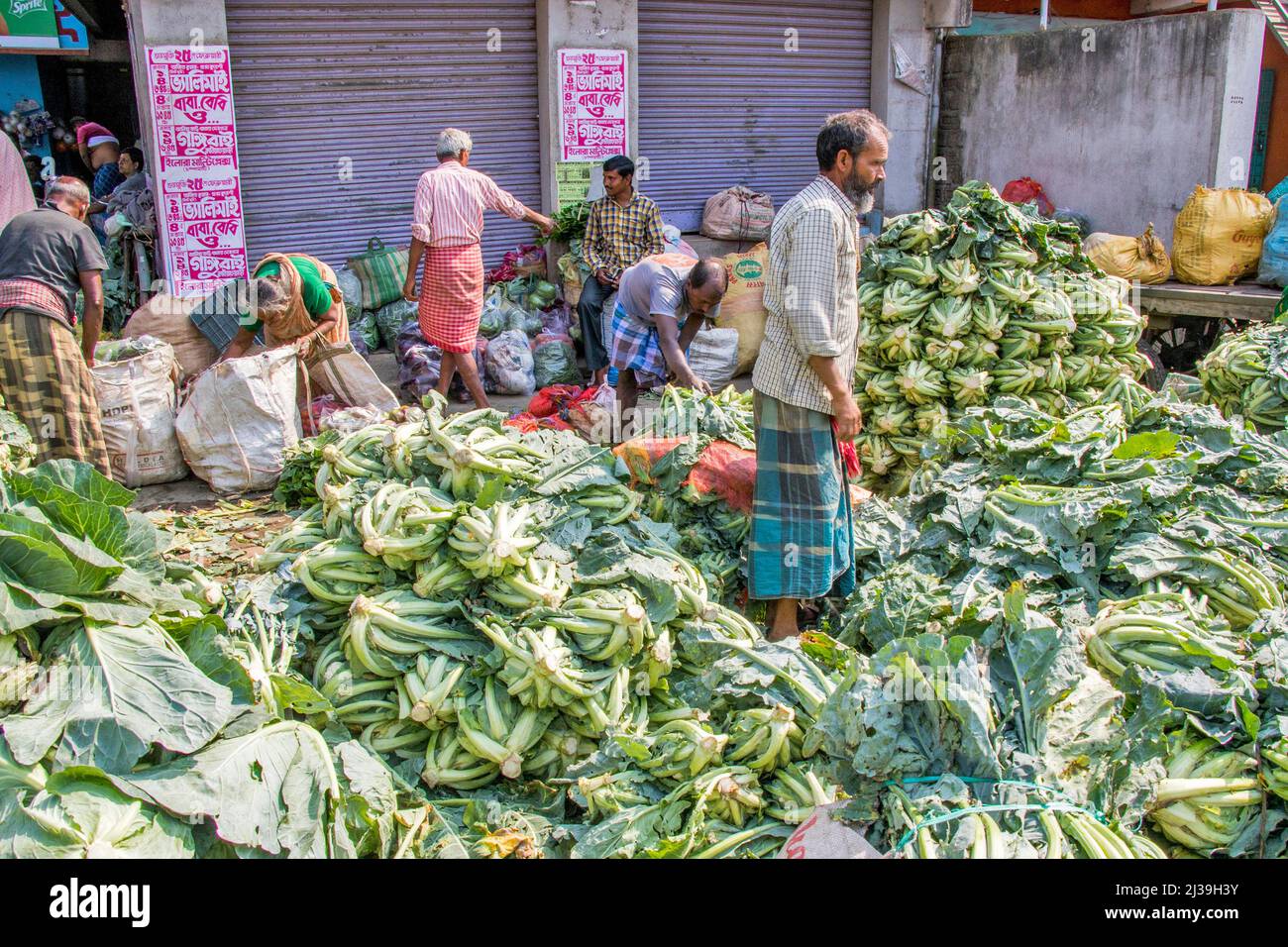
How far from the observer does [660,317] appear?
5.69m

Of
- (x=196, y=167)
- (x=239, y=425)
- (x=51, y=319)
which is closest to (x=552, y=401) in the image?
(x=239, y=425)

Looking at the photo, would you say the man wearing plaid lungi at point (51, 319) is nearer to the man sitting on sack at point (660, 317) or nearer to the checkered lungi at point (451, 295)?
the checkered lungi at point (451, 295)

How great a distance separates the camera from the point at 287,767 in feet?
9.02

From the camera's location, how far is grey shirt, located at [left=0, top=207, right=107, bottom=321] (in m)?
5.41

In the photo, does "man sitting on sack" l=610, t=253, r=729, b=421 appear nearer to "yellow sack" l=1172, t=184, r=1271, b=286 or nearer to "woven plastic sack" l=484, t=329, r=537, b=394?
"woven plastic sack" l=484, t=329, r=537, b=394

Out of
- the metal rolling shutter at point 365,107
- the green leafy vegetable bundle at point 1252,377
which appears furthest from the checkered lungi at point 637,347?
the metal rolling shutter at point 365,107

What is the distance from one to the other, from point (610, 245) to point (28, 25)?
22.0 ft

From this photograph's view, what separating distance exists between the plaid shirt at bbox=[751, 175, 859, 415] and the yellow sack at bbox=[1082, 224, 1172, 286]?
5.55 m

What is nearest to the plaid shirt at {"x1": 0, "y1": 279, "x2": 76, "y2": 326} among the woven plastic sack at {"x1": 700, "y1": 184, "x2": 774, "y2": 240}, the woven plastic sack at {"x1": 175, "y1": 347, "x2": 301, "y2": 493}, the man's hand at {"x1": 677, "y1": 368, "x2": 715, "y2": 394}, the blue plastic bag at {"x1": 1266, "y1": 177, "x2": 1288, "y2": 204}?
the woven plastic sack at {"x1": 175, "y1": 347, "x2": 301, "y2": 493}

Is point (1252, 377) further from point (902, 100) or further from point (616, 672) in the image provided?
point (902, 100)

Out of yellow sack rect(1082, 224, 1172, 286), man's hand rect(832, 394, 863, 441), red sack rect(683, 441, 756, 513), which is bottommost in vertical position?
red sack rect(683, 441, 756, 513)

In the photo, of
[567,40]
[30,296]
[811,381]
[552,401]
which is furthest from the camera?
[567,40]

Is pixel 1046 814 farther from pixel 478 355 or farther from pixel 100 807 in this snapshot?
pixel 478 355

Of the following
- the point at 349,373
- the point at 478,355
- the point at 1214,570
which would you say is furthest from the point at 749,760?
the point at 478,355
